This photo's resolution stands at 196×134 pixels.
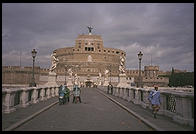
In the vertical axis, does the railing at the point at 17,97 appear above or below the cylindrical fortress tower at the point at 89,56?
below

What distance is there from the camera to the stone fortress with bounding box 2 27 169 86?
84.0 metres

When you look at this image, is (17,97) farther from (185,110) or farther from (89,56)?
(89,56)

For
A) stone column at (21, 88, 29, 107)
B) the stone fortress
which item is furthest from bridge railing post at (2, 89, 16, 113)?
the stone fortress

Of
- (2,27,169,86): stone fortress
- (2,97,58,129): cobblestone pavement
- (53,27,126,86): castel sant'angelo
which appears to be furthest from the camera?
(53,27,126,86): castel sant'angelo

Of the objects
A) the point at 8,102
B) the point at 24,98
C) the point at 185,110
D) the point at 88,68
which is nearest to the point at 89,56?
the point at 88,68

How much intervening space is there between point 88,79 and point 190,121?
3065 inches

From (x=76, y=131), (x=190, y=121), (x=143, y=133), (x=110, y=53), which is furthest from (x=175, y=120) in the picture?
(x=110, y=53)

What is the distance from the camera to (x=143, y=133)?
798 cm

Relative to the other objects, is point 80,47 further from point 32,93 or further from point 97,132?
point 97,132

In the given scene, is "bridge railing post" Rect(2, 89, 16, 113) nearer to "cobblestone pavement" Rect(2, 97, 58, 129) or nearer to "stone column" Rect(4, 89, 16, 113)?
"stone column" Rect(4, 89, 16, 113)

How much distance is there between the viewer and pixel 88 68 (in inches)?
3873

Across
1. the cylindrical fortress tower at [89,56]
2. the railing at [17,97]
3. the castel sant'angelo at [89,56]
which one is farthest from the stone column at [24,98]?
the cylindrical fortress tower at [89,56]

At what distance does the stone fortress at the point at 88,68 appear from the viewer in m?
84.0

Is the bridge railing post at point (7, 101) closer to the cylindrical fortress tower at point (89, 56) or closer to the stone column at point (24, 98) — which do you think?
the stone column at point (24, 98)
